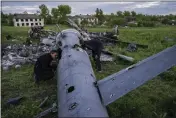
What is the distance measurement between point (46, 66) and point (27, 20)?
4504 centimetres

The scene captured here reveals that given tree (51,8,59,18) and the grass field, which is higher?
tree (51,8,59,18)

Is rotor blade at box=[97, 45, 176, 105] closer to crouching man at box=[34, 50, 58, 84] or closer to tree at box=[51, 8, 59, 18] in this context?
crouching man at box=[34, 50, 58, 84]

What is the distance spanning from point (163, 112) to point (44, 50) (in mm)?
11790

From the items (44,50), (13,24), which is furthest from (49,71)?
(13,24)

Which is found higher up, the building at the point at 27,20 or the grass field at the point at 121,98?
the building at the point at 27,20

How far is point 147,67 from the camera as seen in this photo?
5.65 m

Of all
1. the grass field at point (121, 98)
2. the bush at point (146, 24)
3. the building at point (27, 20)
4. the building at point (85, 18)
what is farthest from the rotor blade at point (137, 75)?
the building at point (27, 20)

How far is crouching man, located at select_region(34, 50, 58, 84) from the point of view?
9510 mm

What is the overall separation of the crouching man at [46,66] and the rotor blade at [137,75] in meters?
4.22

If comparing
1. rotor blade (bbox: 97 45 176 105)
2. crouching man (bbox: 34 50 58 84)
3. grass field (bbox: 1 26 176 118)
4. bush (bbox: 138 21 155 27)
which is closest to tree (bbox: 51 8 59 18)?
bush (bbox: 138 21 155 27)

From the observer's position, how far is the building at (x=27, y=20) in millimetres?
48219

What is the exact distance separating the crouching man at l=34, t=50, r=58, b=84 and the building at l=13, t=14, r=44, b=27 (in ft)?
127

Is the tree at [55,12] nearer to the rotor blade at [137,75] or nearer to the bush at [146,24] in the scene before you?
the bush at [146,24]

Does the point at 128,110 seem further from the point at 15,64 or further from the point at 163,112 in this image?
the point at 15,64
